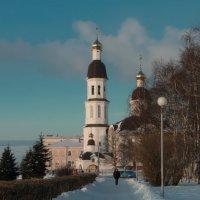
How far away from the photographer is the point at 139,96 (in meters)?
54.7

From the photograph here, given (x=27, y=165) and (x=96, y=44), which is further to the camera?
(x=96, y=44)

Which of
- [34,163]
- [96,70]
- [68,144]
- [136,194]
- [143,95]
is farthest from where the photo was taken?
[68,144]

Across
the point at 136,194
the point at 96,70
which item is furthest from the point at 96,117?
the point at 136,194

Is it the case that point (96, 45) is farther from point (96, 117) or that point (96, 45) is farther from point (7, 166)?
point (7, 166)

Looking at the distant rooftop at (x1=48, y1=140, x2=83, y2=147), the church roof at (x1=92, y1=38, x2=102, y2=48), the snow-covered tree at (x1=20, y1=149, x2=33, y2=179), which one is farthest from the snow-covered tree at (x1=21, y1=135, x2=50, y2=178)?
the distant rooftop at (x1=48, y1=140, x2=83, y2=147)

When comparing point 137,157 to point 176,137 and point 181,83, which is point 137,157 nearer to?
point 176,137

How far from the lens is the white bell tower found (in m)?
115

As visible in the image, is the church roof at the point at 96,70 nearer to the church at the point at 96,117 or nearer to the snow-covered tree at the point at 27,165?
the church at the point at 96,117

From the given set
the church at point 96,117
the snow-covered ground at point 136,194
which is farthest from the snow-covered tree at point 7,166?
the church at point 96,117

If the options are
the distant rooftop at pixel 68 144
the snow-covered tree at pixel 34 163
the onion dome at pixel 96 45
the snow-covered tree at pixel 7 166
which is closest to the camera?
the snow-covered tree at pixel 7 166

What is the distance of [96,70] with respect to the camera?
11512 centimetres

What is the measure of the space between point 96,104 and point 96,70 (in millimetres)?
7589

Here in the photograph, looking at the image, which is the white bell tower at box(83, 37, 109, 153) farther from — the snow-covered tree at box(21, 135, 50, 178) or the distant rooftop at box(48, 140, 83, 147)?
the snow-covered tree at box(21, 135, 50, 178)

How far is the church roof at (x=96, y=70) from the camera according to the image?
11475 centimetres
